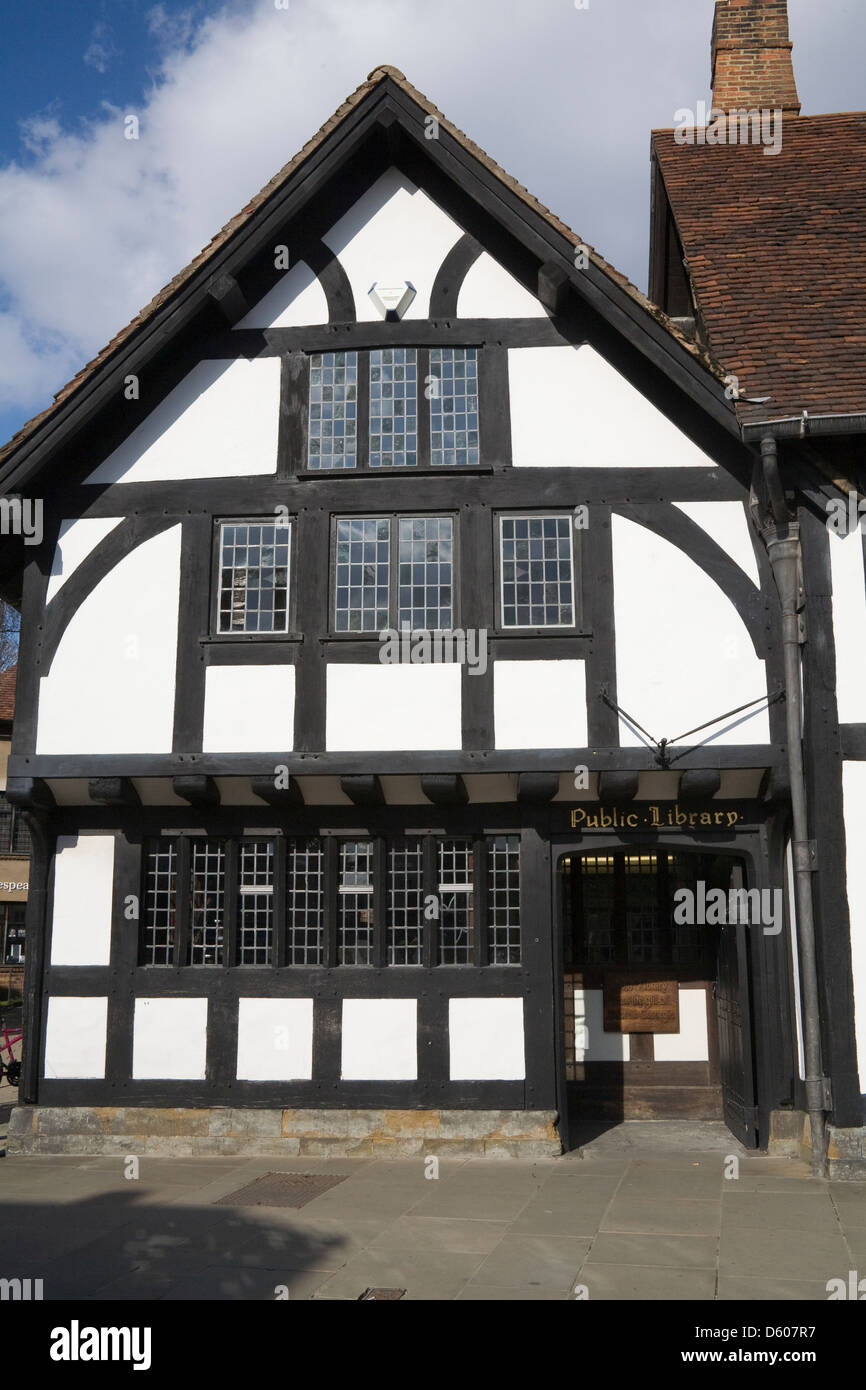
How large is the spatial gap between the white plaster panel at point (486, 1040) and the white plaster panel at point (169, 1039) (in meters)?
2.43

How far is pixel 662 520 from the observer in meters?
11.3

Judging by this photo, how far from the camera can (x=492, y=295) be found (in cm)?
1198

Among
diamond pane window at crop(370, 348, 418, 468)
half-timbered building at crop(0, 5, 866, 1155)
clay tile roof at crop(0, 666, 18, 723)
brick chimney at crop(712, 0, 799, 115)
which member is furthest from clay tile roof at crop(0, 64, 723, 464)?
clay tile roof at crop(0, 666, 18, 723)

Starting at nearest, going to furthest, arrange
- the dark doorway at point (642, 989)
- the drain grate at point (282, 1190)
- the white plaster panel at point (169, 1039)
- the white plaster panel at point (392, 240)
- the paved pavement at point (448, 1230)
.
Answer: the paved pavement at point (448, 1230) → the drain grate at point (282, 1190) → the white plaster panel at point (169, 1039) → the white plaster panel at point (392, 240) → the dark doorway at point (642, 989)

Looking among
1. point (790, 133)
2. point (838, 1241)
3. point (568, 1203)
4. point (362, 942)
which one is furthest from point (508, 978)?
point (790, 133)

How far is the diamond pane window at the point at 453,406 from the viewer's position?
11781 millimetres

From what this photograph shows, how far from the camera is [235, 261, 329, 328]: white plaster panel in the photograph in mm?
12156

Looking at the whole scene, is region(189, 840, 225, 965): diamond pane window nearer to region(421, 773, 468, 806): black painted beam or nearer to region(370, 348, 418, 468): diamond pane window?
region(421, 773, 468, 806): black painted beam

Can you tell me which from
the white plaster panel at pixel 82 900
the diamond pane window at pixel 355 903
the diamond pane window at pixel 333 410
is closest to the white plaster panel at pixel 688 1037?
the diamond pane window at pixel 355 903

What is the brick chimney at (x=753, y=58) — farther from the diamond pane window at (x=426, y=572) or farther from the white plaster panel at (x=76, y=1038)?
the white plaster panel at (x=76, y=1038)

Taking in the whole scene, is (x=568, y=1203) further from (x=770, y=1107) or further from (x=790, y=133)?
(x=790, y=133)

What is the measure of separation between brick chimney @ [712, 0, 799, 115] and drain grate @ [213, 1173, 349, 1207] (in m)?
14.7

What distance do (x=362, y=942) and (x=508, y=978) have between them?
1469 millimetres

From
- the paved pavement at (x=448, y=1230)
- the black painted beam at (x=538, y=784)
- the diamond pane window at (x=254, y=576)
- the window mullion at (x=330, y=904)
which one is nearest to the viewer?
the paved pavement at (x=448, y=1230)
